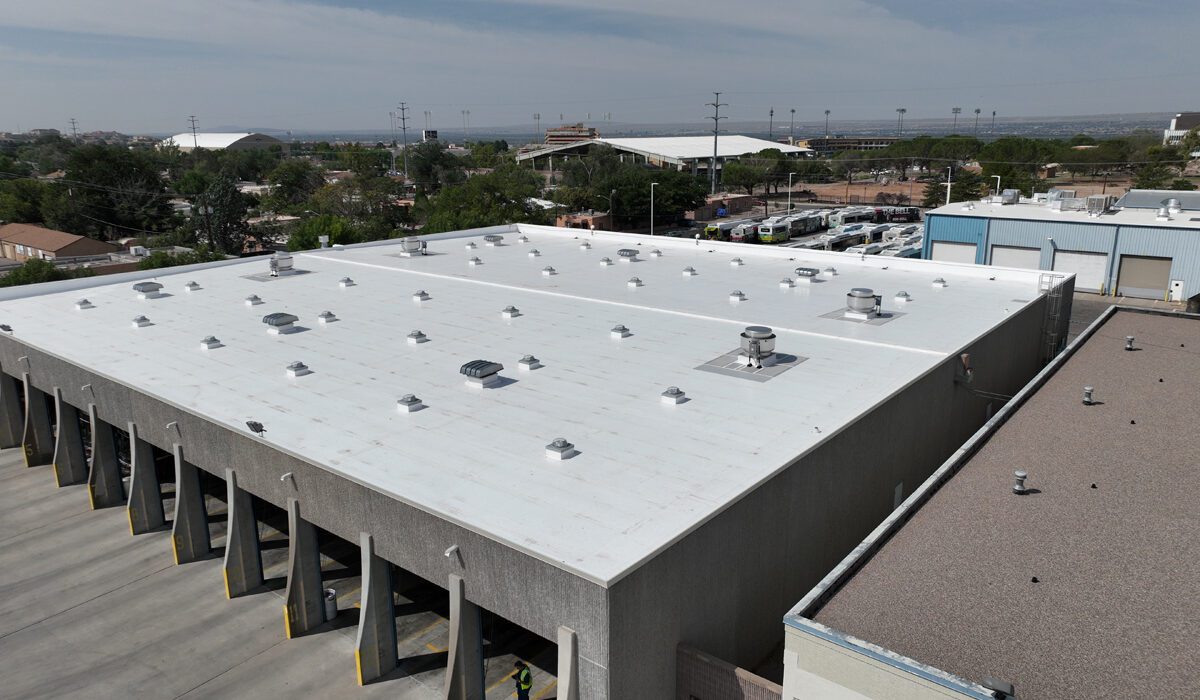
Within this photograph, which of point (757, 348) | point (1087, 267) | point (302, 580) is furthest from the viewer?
point (1087, 267)

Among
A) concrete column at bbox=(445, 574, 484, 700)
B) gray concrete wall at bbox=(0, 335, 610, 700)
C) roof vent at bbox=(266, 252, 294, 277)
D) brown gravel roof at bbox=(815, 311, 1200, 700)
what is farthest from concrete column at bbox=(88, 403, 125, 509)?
brown gravel roof at bbox=(815, 311, 1200, 700)

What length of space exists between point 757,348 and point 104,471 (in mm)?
19799

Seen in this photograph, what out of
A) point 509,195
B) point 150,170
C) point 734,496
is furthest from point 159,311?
point 150,170

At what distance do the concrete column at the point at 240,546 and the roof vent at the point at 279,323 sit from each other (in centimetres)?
726

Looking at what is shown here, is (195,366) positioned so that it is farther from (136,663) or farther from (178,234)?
(178,234)

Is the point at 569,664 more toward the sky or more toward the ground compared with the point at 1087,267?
more toward the ground

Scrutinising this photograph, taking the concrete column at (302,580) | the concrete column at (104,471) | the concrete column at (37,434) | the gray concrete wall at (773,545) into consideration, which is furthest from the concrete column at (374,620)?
the concrete column at (37,434)

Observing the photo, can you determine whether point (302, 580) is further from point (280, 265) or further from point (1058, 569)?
point (280, 265)

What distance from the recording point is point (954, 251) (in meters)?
49.9

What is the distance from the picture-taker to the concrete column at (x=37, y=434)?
26078 mm

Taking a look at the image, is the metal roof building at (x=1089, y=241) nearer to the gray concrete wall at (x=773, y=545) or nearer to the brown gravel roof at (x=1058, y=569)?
the gray concrete wall at (x=773, y=545)

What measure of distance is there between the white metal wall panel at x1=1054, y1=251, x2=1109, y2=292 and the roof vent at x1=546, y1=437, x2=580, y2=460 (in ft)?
139

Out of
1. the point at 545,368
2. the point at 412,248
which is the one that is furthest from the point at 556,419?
the point at 412,248

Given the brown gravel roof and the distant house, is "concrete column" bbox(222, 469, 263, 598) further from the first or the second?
the distant house
